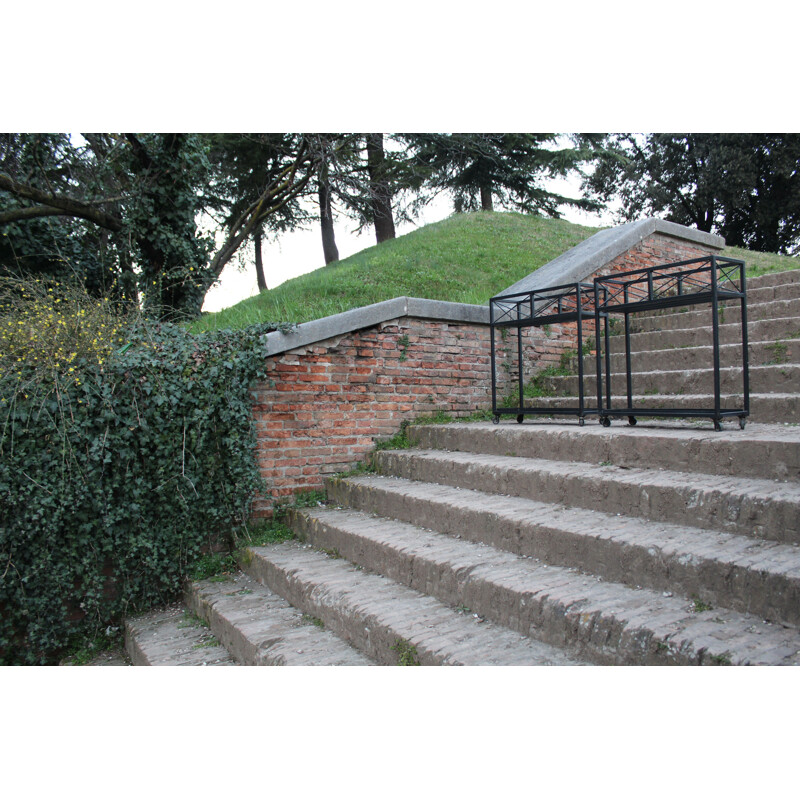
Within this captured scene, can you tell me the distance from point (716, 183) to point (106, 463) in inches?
775

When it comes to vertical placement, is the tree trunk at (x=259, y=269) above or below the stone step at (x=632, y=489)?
above

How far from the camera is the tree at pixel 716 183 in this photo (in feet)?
58.8

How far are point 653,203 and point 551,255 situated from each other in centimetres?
1233

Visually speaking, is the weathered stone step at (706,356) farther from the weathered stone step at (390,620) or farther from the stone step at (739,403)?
the weathered stone step at (390,620)

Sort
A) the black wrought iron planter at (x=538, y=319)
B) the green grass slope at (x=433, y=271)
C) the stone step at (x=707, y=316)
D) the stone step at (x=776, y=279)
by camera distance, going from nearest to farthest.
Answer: the black wrought iron planter at (x=538, y=319)
the stone step at (x=707, y=316)
the stone step at (x=776, y=279)
the green grass slope at (x=433, y=271)

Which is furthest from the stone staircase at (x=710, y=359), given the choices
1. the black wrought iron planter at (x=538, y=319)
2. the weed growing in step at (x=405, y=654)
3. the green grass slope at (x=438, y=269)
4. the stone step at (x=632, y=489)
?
the weed growing in step at (x=405, y=654)

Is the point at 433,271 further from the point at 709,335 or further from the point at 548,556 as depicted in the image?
the point at 548,556

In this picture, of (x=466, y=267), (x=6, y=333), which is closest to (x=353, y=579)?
(x=6, y=333)

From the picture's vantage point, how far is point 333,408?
5168 millimetres

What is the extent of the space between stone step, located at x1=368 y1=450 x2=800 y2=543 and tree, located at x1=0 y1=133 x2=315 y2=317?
5186 mm

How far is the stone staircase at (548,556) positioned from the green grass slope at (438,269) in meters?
2.16

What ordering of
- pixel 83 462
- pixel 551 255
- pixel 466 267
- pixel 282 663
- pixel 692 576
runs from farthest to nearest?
pixel 551 255 → pixel 466 267 → pixel 83 462 → pixel 282 663 → pixel 692 576

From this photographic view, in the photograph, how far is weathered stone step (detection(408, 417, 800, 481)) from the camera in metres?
3.21

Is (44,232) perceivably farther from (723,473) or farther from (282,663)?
(723,473)
